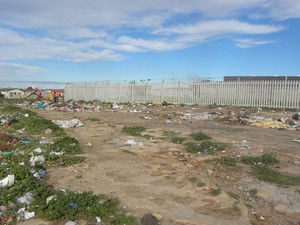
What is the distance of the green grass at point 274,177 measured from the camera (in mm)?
5211

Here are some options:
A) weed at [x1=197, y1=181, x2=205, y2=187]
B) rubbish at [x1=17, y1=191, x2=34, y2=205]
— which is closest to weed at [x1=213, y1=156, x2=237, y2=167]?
weed at [x1=197, y1=181, x2=205, y2=187]

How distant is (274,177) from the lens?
546 cm

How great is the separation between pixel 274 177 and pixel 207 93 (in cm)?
1460

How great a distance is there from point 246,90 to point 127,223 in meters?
15.7

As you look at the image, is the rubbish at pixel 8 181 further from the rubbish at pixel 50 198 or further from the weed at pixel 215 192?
the weed at pixel 215 192

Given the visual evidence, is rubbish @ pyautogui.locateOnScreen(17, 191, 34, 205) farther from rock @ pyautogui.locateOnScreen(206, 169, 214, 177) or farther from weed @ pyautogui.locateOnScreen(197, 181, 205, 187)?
rock @ pyautogui.locateOnScreen(206, 169, 214, 177)

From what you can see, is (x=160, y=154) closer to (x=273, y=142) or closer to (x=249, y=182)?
(x=249, y=182)

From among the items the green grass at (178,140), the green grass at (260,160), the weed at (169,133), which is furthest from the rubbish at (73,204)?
the weed at (169,133)

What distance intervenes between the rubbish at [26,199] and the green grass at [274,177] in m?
3.51

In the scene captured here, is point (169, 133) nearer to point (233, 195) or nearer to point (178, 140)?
point (178, 140)

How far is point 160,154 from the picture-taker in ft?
22.7

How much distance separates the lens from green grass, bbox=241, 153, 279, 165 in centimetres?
631

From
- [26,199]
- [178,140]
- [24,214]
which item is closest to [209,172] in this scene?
[178,140]

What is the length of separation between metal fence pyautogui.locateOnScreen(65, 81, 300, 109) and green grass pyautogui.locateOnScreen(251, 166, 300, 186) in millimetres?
11625
